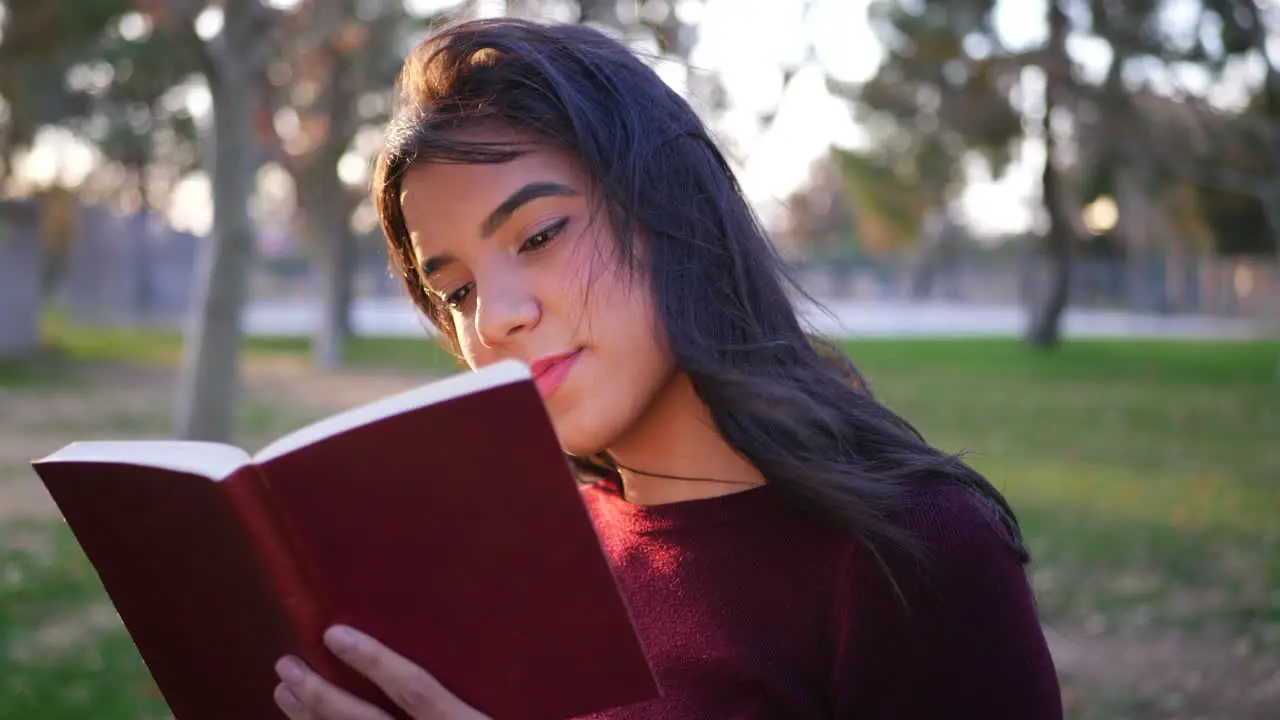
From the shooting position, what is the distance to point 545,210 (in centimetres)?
126

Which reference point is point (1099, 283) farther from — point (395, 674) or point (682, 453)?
point (395, 674)

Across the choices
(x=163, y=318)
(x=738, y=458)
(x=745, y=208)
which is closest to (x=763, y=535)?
(x=738, y=458)

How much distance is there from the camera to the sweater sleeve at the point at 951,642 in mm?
1061

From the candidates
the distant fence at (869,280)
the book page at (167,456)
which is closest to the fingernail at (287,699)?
the book page at (167,456)

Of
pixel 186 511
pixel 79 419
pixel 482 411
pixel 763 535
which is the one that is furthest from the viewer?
pixel 79 419

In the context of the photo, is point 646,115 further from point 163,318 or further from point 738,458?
point 163,318

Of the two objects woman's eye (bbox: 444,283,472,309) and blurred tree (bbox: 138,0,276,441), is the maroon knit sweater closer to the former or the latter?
woman's eye (bbox: 444,283,472,309)

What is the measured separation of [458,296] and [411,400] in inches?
14.7

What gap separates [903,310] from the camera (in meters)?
41.4

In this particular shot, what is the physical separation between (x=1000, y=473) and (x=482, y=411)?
814 cm

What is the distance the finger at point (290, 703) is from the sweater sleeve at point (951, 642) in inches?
19.1

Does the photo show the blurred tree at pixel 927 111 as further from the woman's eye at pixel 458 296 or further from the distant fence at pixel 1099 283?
the woman's eye at pixel 458 296

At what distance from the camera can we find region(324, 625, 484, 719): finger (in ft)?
3.54

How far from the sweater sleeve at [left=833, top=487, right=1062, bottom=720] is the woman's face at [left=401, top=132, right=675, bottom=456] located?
1.03ft
